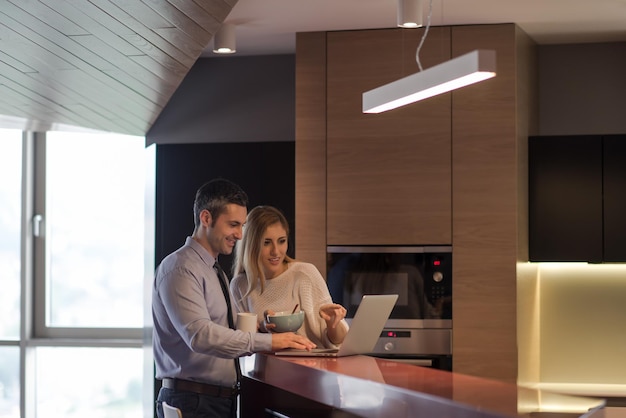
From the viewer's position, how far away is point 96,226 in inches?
295

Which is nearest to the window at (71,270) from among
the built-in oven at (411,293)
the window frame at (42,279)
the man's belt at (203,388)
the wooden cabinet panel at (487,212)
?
the window frame at (42,279)

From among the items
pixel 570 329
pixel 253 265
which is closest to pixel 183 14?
pixel 253 265

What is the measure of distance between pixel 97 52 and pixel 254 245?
40.3 inches

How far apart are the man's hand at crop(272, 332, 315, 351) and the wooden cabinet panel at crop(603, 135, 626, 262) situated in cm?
261

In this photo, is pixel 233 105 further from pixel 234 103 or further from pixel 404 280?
pixel 404 280

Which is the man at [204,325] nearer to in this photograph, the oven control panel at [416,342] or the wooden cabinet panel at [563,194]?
the oven control panel at [416,342]

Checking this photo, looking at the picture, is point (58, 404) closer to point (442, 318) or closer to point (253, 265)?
point (442, 318)

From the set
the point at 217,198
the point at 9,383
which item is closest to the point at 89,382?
the point at 9,383

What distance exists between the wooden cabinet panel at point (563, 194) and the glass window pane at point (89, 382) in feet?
11.6

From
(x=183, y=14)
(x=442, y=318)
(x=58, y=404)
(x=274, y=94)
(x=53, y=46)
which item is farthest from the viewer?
(x=58, y=404)

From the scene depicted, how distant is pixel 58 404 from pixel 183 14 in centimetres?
494

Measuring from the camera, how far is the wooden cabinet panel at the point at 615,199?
5.26 m

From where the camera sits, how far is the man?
320cm

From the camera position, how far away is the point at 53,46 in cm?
376
